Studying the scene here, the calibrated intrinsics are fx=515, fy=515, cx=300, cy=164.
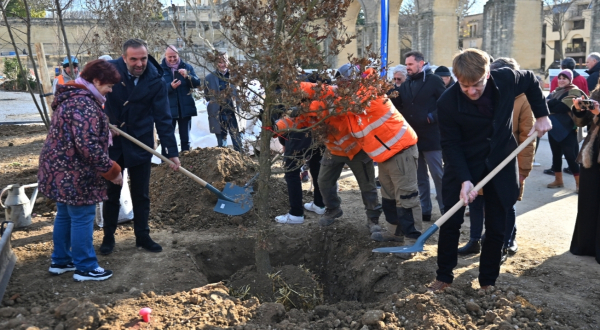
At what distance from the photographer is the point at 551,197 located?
6.95 m

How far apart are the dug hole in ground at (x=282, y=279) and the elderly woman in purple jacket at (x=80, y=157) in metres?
0.44

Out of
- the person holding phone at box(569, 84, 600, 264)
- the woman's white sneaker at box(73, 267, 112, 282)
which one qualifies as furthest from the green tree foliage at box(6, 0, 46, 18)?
the person holding phone at box(569, 84, 600, 264)

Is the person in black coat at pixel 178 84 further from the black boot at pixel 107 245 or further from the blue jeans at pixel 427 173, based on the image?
the blue jeans at pixel 427 173

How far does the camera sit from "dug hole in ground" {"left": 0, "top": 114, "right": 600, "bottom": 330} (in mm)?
3238

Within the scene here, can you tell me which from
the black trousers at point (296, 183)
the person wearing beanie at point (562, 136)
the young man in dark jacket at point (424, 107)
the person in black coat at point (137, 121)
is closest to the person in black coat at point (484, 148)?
the young man in dark jacket at point (424, 107)

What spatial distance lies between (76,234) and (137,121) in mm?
1167

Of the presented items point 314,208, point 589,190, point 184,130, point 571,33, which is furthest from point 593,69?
point 571,33

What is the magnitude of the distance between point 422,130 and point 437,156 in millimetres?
331

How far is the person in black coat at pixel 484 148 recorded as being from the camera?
3.60 meters

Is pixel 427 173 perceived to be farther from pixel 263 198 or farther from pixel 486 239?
pixel 263 198

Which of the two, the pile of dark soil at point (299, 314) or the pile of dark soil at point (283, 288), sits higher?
the pile of dark soil at point (299, 314)

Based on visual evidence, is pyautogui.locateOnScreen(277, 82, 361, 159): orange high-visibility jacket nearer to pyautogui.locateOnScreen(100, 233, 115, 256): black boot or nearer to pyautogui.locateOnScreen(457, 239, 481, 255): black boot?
pyautogui.locateOnScreen(457, 239, 481, 255): black boot

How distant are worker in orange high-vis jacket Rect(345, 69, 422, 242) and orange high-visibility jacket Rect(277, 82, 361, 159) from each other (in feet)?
0.42

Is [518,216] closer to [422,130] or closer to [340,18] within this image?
[422,130]
